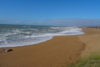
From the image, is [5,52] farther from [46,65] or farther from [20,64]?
[46,65]

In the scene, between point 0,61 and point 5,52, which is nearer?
point 0,61

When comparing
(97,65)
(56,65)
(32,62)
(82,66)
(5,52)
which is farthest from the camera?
(5,52)

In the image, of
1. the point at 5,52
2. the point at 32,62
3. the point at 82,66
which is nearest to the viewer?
the point at 82,66

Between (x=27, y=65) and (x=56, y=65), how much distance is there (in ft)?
4.22

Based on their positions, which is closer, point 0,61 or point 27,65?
point 27,65

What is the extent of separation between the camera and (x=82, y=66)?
3803 millimetres

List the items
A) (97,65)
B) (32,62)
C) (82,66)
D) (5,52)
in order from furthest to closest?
(5,52) < (32,62) < (82,66) < (97,65)

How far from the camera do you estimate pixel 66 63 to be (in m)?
4.46

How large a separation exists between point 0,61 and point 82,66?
377 cm

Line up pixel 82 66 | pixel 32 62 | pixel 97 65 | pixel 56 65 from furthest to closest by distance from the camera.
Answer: pixel 32 62
pixel 56 65
pixel 82 66
pixel 97 65

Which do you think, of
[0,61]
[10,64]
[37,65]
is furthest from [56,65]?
[0,61]

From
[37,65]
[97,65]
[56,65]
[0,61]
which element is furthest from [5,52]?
[97,65]

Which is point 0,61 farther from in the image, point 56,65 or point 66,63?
point 66,63

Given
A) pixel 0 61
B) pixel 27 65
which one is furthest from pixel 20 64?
pixel 0 61
